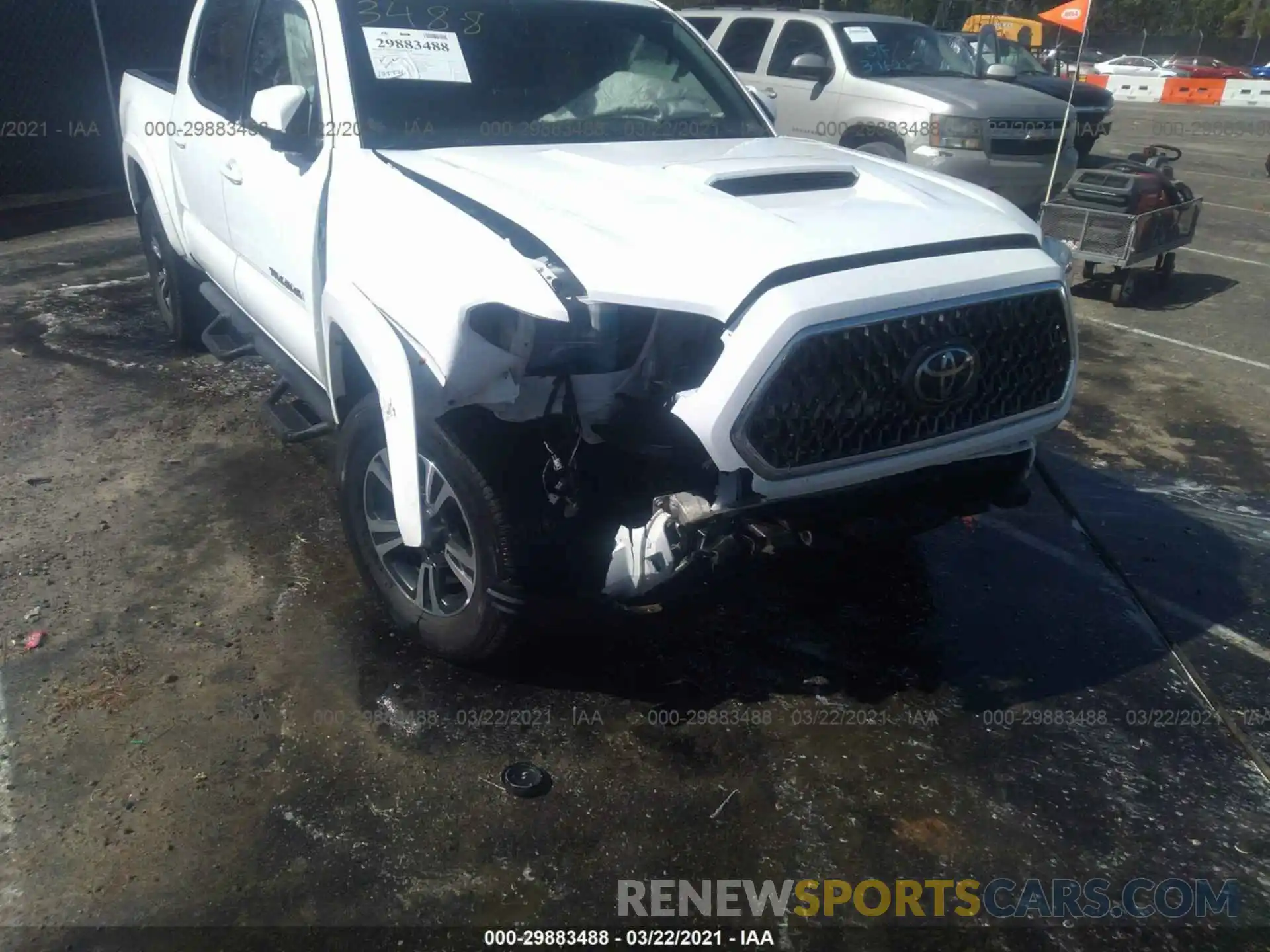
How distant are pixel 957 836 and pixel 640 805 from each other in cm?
85

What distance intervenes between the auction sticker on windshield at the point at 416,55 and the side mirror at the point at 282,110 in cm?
29

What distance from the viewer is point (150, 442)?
467 cm

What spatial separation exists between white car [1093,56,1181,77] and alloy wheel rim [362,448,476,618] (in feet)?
115

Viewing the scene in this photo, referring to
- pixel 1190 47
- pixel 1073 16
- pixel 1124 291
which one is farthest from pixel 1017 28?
pixel 1190 47

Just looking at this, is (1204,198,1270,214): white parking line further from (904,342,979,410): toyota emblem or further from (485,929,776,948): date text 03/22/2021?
(485,929,776,948): date text 03/22/2021

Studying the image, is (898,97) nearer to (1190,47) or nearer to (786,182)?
(786,182)

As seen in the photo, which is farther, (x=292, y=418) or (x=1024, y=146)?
(x=1024, y=146)

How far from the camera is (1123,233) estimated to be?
7445mm

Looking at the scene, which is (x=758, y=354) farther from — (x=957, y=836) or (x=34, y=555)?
(x=34, y=555)

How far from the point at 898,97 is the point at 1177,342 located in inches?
128

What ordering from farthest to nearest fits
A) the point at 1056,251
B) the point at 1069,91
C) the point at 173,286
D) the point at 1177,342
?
the point at 1069,91 → the point at 1177,342 → the point at 173,286 → the point at 1056,251

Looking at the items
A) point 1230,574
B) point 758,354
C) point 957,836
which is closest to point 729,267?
point 758,354

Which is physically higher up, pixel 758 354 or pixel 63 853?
pixel 758 354

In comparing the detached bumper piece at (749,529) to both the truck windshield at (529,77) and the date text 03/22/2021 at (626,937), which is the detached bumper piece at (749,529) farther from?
the truck windshield at (529,77)
